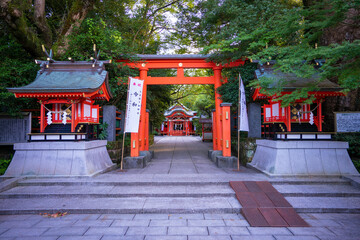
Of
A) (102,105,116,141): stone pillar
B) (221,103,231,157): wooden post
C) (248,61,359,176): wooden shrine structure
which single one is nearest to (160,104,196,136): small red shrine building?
(102,105,116,141): stone pillar

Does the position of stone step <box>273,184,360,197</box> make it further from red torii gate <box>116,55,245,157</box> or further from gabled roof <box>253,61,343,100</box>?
red torii gate <box>116,55,245,157</box>

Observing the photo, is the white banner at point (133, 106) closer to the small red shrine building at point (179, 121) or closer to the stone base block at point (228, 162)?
the stone base block at point (228, 162)

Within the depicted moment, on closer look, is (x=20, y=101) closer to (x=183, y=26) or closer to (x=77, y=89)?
(x=77, y=89)

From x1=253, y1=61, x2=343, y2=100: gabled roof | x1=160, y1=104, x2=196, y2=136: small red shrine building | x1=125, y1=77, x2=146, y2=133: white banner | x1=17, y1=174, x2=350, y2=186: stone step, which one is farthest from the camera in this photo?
x1=160, y1=104, x2=196, y2=136: small red shrine building

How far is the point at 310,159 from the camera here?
6.39 m

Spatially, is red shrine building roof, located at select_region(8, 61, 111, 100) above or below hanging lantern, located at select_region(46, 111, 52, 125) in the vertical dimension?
above

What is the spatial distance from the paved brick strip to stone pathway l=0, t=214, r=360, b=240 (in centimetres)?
16

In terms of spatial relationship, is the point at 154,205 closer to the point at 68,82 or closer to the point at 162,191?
the point at 162,191

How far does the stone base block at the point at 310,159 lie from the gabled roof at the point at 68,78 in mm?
6313

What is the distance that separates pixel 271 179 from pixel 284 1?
10.5 meters

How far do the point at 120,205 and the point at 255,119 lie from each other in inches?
268

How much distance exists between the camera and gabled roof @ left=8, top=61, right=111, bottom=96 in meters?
6.23

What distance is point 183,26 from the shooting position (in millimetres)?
14461

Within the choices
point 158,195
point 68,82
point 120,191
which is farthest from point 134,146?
point 158,195
